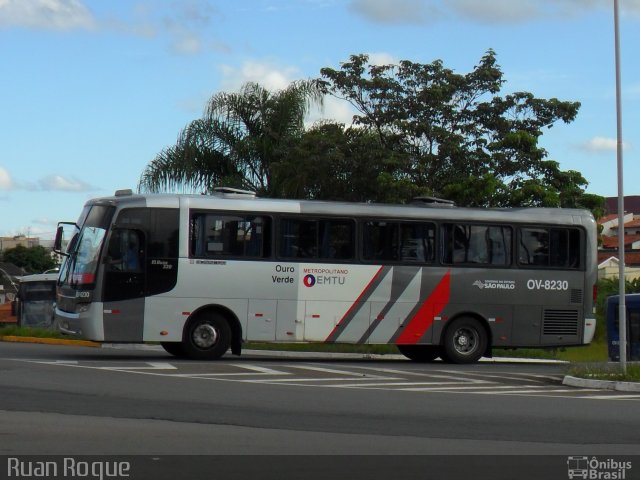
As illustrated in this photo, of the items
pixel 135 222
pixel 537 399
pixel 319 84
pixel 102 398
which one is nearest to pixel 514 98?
pixel 319 84

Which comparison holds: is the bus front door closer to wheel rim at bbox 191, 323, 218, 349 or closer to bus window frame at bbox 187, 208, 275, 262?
bus window frame at bbox 187, 208, 275, 262

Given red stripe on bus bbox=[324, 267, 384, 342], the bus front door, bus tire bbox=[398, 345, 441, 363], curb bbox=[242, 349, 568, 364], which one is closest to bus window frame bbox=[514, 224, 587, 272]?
bus tire bbox=[398, 345, 441, 363]

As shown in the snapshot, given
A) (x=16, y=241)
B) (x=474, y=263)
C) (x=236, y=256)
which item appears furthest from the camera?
(x=16, y=241)

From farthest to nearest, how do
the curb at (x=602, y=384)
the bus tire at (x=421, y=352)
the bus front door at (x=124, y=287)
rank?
the bus tire at (x=421, y=352)
the bus front door at (x=124, y=287)
the curb at (x=602, y=384)

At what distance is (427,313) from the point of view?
24.7 m

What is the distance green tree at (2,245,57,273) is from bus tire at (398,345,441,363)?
11003 centimetres

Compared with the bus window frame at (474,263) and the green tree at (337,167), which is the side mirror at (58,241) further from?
the green tree at (337,167)

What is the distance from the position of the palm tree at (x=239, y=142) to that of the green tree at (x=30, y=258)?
315 ft

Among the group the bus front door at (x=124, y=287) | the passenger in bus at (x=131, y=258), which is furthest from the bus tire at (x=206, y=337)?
the passenger in bus at (x=131, y=258)

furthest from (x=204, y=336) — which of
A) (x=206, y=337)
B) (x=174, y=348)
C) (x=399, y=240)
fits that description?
(x=399, y=240)

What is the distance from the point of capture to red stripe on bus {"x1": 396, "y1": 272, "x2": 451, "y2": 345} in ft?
80.6

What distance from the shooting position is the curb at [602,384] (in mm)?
18719

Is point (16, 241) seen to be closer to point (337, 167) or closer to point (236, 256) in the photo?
point (337, 167)

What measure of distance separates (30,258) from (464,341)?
378ft
